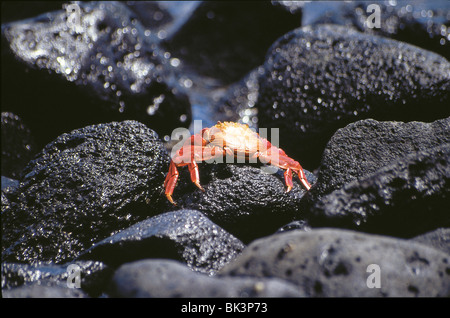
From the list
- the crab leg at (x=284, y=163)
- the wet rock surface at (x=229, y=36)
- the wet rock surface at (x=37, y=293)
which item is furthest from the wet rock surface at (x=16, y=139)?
the wet rock surface at (x=37, y=293)

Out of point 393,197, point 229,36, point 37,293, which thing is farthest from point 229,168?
point 229,36

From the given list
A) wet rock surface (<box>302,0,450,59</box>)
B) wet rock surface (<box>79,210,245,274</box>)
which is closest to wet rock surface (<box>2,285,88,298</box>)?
wet rock surface (<box>79,210,245,274</box>)

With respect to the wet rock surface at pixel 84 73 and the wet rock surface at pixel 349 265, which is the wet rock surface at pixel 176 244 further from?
the wet rock surface at pixel 84 73

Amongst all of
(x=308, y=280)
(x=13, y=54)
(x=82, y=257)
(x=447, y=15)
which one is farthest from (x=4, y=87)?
(x=447, y=15)

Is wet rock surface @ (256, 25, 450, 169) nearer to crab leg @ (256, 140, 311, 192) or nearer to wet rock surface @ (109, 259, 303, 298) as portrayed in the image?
crab leg @ (256, 140, 311, 192)

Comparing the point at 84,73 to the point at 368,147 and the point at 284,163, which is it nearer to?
the point at 284,163
